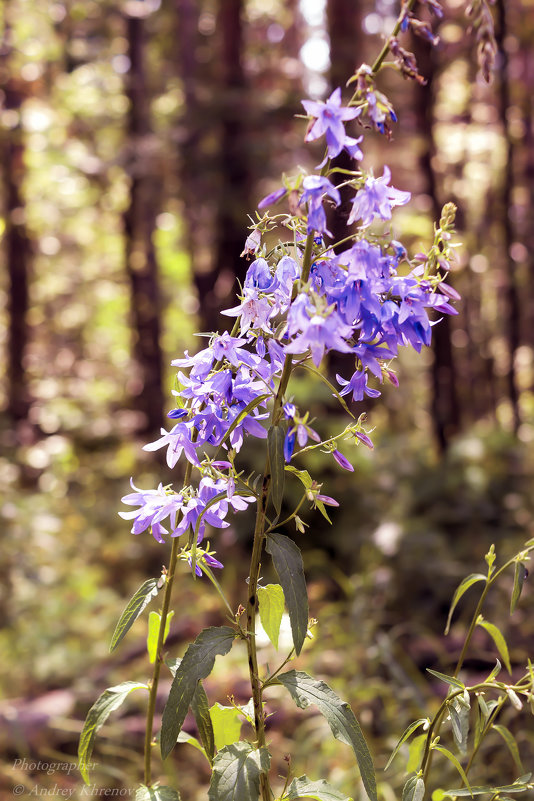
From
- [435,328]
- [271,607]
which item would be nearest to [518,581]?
[271,607]

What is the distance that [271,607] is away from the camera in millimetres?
1280

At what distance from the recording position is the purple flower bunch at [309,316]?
105cm

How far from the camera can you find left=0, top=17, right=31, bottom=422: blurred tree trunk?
1057cm

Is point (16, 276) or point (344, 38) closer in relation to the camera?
point (344, 38)

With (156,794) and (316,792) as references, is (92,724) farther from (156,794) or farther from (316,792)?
(316,792)

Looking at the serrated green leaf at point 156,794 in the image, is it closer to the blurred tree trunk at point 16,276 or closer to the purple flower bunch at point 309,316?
the purple flower bunch at point 309,316

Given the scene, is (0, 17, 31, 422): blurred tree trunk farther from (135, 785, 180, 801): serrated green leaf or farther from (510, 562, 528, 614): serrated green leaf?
(510, 562, 528, 614): serrated green leaf

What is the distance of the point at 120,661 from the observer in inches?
168

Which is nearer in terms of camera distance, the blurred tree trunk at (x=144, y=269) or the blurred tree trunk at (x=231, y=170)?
the blurred tree trunk at (x=231, y=170)

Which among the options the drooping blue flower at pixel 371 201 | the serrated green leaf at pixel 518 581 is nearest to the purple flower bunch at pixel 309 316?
the drooping blue flower at pixel 371 201

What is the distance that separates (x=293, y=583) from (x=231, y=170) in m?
6.35

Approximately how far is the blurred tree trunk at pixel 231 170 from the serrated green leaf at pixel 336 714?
550 centimetres

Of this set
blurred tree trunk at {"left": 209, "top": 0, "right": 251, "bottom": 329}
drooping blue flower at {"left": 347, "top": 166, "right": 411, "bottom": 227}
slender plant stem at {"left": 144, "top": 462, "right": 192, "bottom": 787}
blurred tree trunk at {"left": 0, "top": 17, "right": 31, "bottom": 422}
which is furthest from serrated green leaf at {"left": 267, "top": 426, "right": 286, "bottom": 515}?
blurred tree trunk at {"left": 0, "top": 17, "right": 31, "bottom": 422}

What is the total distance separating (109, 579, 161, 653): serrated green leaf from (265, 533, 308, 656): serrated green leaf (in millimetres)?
261
